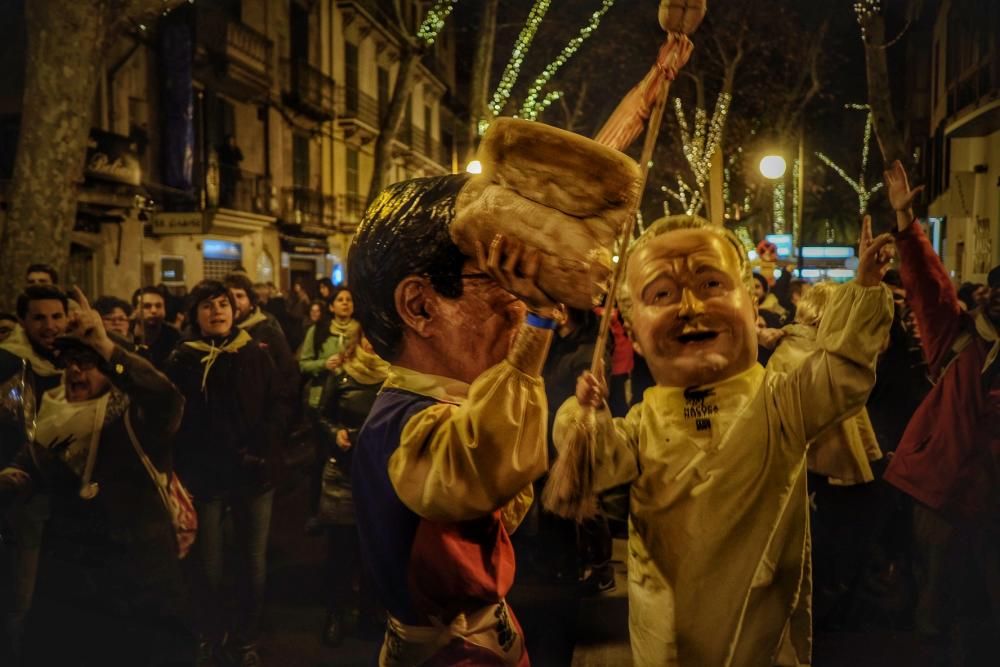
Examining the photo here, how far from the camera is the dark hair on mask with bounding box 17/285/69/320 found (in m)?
4.72

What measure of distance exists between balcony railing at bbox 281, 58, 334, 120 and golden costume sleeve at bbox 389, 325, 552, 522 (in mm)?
26827

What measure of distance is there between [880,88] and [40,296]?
7.33m

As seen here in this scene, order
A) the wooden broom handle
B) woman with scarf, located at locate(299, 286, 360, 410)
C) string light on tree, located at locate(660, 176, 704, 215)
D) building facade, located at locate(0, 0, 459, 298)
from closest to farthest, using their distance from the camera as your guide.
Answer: the wooden broom handle
woman with scarf, located at locate(299, 286, 360, 410)
building facade, located at locate(0, 0, 459, 298)
string light on tree, located at locate(660, 176, 704, 215)

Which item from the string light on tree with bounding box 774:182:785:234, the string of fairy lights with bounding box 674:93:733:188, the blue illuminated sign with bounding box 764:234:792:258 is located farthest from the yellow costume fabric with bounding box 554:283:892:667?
the string light on tree with bounding box 774:182:785:234

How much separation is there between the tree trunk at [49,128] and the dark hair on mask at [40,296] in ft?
11.6

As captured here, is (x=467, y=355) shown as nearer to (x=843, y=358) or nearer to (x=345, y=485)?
(x=843, y=358)

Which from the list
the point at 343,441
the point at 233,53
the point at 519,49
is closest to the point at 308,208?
the point at 233,53

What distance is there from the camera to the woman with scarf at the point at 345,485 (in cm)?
500

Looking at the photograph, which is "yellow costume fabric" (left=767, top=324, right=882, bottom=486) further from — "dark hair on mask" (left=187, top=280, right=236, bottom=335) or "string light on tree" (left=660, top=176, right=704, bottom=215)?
"string light on tree" (left=660, top=176, right=704, bottom=215)

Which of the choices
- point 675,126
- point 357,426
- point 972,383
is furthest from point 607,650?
point 675,126

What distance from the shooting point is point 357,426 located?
514cm

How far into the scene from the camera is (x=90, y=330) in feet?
13.2

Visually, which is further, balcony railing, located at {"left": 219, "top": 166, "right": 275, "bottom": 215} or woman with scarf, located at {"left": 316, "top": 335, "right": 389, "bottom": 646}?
balcony railing, located at {"left": 219, "top": 166, "right": 275, "bottom": 215}

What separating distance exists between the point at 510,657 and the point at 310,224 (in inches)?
1084
